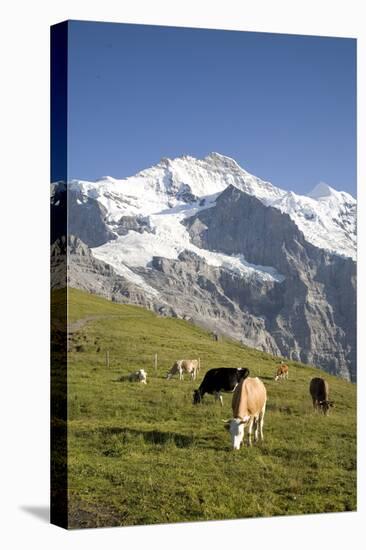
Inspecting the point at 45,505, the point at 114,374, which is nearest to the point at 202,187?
the point at 114,374

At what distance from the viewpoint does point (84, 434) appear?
23.7m

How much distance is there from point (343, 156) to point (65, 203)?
6283mm

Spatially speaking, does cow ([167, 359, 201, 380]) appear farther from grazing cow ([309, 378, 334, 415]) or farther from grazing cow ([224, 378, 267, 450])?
grazing cow ([309, 378, 334, 415])

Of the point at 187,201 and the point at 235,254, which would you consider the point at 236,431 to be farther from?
the point at 187,201

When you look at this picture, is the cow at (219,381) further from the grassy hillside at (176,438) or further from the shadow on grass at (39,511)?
the shadow on grass at (39,511)

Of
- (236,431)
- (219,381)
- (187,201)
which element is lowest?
(236,431)

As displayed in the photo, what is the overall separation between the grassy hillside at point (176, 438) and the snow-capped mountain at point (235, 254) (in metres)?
0.49

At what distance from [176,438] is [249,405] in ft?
6.27

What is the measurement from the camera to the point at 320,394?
26953 mm

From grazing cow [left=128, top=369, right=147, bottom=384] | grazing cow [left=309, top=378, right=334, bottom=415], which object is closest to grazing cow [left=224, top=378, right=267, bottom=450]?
grazing cow [left=309, top=378, right=334, bottom=415]

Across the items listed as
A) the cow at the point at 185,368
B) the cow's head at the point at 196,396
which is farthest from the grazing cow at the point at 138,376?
the cow's head at the point at 196,396

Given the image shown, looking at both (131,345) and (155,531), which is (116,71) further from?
(155,531)

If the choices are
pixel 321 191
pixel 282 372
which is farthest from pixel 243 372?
pixel 321 191

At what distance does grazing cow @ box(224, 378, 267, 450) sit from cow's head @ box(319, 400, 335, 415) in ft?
4.46
